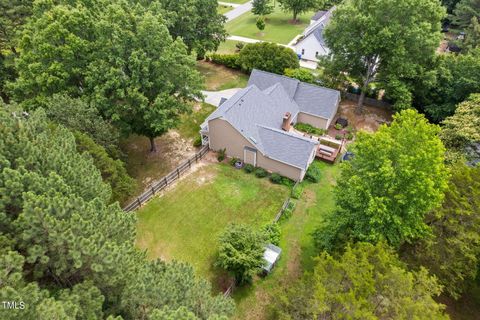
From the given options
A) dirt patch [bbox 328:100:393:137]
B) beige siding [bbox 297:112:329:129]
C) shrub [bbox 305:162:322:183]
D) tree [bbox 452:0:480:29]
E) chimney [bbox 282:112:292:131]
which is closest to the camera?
shrub [bbox 305:162:322:183]

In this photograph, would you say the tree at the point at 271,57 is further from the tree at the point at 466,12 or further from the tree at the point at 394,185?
the tree at the point at 466,12

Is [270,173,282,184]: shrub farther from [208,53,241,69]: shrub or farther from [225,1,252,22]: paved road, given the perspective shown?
[225,1,252,22]: paved road

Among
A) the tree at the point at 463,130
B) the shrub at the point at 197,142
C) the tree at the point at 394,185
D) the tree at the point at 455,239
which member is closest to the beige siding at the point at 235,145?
the shrub at the point at 197,142

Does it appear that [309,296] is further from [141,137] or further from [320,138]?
[141,137]

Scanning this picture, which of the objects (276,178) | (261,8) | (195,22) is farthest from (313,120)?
(261,8)

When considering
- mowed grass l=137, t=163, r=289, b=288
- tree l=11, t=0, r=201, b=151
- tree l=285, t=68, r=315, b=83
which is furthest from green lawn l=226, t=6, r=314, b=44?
mowed grass l=137, t=163, r=289, b=288

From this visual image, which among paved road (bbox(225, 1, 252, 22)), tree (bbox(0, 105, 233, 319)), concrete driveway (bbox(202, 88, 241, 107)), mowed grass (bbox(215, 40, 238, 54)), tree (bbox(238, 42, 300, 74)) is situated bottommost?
Answer: concrete driveway (bbox(202, 88, 241, 107))
